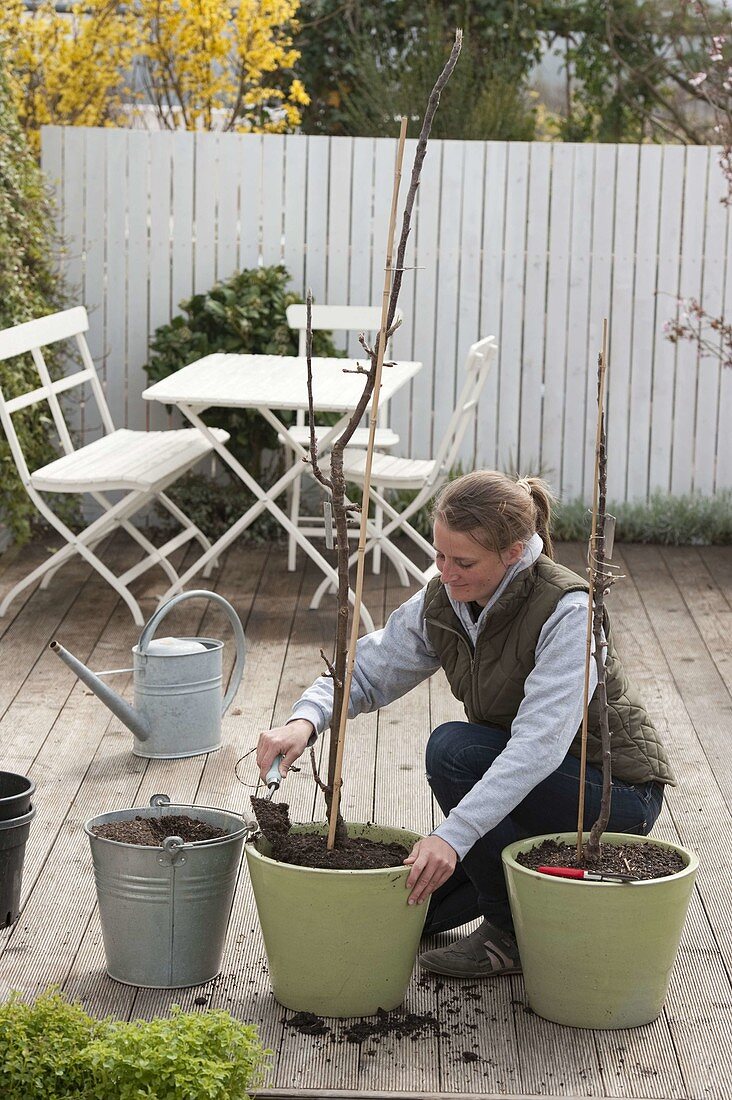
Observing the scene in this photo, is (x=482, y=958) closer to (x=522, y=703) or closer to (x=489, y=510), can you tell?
(x=522, y=703)

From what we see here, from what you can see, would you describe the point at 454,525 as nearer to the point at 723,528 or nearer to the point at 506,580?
the point at 506,580

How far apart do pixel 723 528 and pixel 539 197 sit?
190 cm

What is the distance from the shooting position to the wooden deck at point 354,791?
2.57m

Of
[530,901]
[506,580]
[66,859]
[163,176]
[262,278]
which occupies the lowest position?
[66,859]

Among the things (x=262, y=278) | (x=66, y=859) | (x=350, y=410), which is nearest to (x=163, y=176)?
(x=262, y=278)

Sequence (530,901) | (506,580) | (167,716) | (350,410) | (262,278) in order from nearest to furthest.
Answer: (530,901) → (506,580) → (167,716) → (350,410) → (262,278)

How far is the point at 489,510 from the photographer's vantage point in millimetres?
2730

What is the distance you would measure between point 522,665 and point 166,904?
0.83 meters

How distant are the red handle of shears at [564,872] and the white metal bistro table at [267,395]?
254cm

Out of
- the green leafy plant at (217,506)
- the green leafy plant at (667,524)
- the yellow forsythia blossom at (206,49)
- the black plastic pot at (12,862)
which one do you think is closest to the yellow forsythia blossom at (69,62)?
the yellow forsythia blossom at (206,49)

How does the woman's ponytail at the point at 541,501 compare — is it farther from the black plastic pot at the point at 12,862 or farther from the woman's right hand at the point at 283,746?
the black plastic pot at the point at 12,862

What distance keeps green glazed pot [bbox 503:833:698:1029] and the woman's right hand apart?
1.46 feet

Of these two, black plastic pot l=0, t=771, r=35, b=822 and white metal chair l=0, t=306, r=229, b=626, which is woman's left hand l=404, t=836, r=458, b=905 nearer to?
black plastic pot l=0, t=771, r=35, b=822

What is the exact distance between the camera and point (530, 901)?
2609mm
